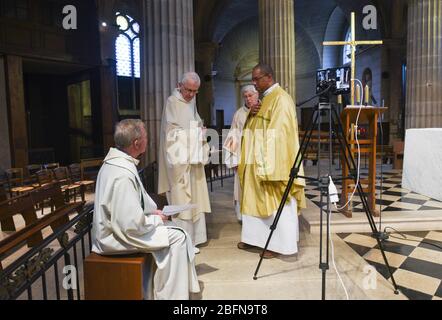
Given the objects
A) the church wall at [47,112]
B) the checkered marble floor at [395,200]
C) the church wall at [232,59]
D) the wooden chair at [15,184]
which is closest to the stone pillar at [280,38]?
the checkered marble floor at [395,200]

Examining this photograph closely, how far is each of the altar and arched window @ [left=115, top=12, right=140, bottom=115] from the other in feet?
39.9

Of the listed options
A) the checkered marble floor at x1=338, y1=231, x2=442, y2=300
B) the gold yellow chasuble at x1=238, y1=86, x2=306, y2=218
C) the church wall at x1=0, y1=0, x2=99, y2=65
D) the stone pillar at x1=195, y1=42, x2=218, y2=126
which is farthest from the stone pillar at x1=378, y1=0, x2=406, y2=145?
the gold yellow chasuble at x1=238, y1=86, x2=306, y2=218

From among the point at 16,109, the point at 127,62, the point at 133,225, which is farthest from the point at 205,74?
the point at 133,225

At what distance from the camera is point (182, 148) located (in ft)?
11.0

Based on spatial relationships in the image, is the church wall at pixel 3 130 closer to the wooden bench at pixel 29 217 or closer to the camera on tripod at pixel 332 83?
the wooden bench at pixel 29 217

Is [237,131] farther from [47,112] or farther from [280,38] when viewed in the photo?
[47,112]

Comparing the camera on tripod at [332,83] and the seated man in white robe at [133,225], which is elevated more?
the camera on tripod at [332,83]

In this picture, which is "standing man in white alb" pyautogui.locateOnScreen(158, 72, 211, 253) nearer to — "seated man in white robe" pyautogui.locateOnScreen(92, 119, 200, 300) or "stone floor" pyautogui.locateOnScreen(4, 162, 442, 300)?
"stone floor" pyautogui.locateOnScreen(4, 162, 442, 300)

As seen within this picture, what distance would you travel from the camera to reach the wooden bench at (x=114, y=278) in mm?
1954

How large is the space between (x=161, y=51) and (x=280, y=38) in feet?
12.8

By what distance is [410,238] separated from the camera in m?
3.94

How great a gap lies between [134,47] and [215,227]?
1317cm

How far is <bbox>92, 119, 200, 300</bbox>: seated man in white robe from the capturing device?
197 centimetres

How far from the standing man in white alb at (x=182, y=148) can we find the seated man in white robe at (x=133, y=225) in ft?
3.45
